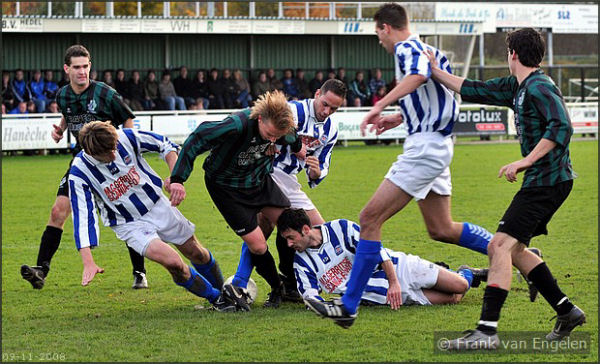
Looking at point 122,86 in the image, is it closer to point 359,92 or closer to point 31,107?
point 31,107

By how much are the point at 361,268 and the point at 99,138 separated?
2.09m

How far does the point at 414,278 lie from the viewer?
22.4ft

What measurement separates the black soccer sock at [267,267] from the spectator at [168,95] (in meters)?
18.8

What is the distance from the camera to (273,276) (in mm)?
7129

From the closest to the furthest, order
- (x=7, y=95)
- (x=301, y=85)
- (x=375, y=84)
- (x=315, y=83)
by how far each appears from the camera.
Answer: (x=7, y=95), (x=301, y=85), (x=315, y=83), (x=375, y=84)

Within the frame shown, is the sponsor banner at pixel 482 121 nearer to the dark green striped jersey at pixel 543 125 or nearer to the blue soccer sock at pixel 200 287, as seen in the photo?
the blue soccer sock at pixel 200 287

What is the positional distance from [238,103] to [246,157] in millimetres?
20400

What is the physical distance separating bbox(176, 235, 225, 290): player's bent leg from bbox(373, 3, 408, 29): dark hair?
2.30 m

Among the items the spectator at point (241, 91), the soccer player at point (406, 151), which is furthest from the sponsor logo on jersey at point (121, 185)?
the spectator at point (241, 91)

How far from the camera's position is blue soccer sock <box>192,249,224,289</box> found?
24.2ft

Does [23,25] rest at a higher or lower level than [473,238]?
higher

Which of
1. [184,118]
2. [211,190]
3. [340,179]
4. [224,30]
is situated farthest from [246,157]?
[224,30]

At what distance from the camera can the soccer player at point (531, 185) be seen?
18.1 ft

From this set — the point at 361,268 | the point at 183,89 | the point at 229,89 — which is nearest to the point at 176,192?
the point at 361,268
